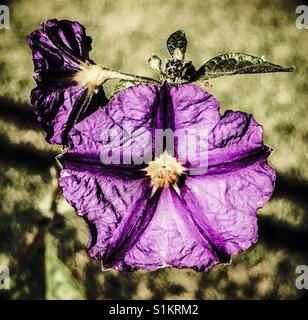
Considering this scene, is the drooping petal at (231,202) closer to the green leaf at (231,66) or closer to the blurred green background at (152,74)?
the green leaf at (231,66)

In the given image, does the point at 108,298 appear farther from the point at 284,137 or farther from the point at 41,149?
the point at 284,137

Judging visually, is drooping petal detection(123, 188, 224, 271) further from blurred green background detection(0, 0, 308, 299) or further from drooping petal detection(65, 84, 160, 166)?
blurred green background detection(0, 0, 308, 299)

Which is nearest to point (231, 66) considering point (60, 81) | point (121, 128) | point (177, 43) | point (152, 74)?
point (177, 43)

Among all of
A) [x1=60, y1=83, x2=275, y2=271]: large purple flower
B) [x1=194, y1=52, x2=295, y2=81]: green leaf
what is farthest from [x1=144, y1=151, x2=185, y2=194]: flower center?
[x1=194, y1=52, x2=295, y2=81]: green leaf

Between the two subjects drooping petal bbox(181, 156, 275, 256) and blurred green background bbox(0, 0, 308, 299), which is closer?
drooping petal bbox(181, 156, 275, 256)

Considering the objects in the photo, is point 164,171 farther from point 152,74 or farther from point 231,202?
point 152,74
